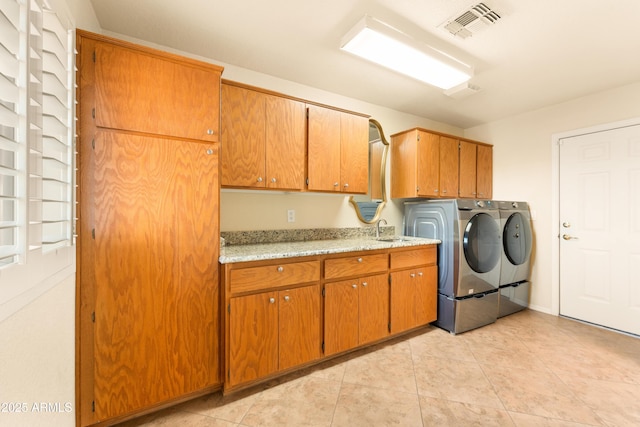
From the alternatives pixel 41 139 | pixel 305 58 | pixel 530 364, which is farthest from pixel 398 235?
pixel 41 139

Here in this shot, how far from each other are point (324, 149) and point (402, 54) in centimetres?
93

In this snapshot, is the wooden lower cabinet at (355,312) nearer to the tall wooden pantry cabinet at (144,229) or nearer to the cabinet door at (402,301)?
the cabinet door at (402,301)

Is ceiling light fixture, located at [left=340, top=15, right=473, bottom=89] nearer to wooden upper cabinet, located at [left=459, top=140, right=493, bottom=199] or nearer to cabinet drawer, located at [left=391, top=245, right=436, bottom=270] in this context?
wooden upper cabinet, located at [left=459, top=140, right=493, bottom=199]

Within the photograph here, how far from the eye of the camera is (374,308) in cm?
231

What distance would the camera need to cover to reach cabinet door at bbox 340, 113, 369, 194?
8.16ft

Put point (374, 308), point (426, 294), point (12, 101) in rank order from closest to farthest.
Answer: point (12, 101) < point (374, 308) < point (426, 294)

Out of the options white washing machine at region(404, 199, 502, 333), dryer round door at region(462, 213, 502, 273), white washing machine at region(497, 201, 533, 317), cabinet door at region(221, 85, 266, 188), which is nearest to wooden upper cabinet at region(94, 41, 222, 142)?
cabinet door at region(221, 85, 266, 188)

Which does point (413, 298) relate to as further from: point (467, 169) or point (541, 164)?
point (541, 164)

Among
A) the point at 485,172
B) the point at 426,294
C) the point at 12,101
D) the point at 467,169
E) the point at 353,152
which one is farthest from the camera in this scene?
the point at 485,172

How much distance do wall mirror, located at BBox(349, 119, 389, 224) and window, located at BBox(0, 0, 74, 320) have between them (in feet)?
8.02

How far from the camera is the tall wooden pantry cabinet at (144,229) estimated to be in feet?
4.57

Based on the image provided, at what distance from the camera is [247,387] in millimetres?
1838

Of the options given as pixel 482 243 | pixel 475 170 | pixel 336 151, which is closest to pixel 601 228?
pixel 482 243

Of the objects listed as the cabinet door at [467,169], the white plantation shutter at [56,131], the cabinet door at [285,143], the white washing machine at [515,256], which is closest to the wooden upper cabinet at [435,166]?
the cabinet door at [467,169]
